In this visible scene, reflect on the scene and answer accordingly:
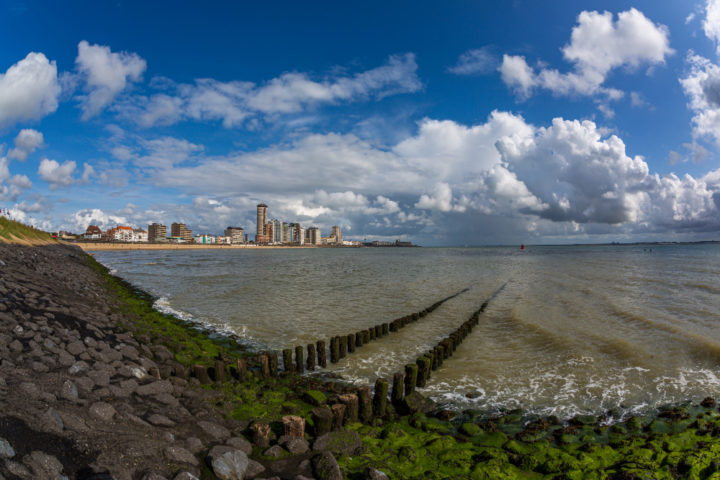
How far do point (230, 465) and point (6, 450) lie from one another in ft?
8.85

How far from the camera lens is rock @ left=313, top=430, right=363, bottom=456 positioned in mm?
6453

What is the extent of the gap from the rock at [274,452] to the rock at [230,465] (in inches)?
22.0

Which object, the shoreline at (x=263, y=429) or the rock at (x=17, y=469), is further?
the shoreline at (x=263, y=429)

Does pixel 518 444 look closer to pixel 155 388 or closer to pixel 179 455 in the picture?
pixel 179 455

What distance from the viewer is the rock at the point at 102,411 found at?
5523 millimetres

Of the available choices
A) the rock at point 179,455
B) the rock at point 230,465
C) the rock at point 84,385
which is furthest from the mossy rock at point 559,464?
the rock at point 84,385

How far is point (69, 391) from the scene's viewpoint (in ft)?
19.2

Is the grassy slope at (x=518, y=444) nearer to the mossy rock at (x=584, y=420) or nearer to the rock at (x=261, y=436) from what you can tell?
the mossy rock at (x=584, y=420)

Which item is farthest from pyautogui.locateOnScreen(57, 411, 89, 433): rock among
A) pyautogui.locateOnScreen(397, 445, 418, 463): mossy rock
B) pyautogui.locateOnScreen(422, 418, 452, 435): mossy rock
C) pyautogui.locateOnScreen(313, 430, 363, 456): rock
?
pyautogui.locateOnScreen(422, 418, 452, 435): mossy rock

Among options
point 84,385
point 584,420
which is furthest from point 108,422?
point 584,420

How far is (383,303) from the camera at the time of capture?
2398 cm

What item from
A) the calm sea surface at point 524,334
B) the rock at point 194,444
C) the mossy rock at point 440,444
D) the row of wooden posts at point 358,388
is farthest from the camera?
the calm sea surface at point 524,334

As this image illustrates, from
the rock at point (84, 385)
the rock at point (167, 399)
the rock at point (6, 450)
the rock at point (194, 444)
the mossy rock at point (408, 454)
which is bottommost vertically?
the mossy rock at point (408, 454)

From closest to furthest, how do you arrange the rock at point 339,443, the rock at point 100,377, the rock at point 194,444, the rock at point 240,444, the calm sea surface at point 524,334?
the rock at point 194,444, the rock at point 240,444, the rock at point 339,443, the rock at point 100,377, the calm sea surface at point 524,334
